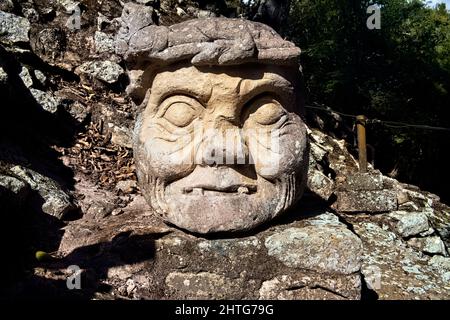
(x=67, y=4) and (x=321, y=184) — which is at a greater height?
(x=67, y=4)

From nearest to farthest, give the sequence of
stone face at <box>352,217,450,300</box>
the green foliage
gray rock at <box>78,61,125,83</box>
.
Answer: stone face at <box>352,217,450,300</box> < gray rock at <box>78,61,125,83</box> < the green foliage

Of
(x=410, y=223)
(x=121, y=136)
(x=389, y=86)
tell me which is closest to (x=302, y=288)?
(x=410, y=223)

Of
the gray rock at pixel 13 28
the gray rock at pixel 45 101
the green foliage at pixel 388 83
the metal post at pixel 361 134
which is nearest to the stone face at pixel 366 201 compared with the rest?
the metal post at pixel 361 134

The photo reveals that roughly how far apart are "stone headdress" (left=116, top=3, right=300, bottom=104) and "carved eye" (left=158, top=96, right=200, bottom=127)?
0.23 m

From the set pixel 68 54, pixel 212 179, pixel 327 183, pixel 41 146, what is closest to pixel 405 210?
pixel 327 183

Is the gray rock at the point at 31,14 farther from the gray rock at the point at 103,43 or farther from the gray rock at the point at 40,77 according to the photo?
the gray rock at the point at 40,77

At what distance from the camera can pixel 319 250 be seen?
297 cm

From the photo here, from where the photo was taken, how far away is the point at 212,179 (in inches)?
120

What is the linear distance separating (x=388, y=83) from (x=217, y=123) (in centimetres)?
877

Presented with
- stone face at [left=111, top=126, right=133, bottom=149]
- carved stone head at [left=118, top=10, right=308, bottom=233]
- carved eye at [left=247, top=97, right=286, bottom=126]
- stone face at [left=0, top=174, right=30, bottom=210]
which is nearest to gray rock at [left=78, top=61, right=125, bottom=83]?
stone face at [left=111, top=126, right=133, bottom=149]

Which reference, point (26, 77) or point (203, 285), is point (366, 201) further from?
point (26, 77)

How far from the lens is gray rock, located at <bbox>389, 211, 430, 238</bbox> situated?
4.74 metres

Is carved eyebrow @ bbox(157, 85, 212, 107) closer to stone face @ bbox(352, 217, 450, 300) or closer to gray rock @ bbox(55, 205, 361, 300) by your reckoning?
gray rock @ bbox(55, 205, 361, 300)

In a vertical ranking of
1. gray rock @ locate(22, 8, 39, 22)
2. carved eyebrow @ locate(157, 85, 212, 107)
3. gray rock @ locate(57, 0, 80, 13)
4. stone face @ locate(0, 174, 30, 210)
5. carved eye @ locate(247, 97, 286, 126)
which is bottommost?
stone face @ locate(0, 174, 30, 210)
